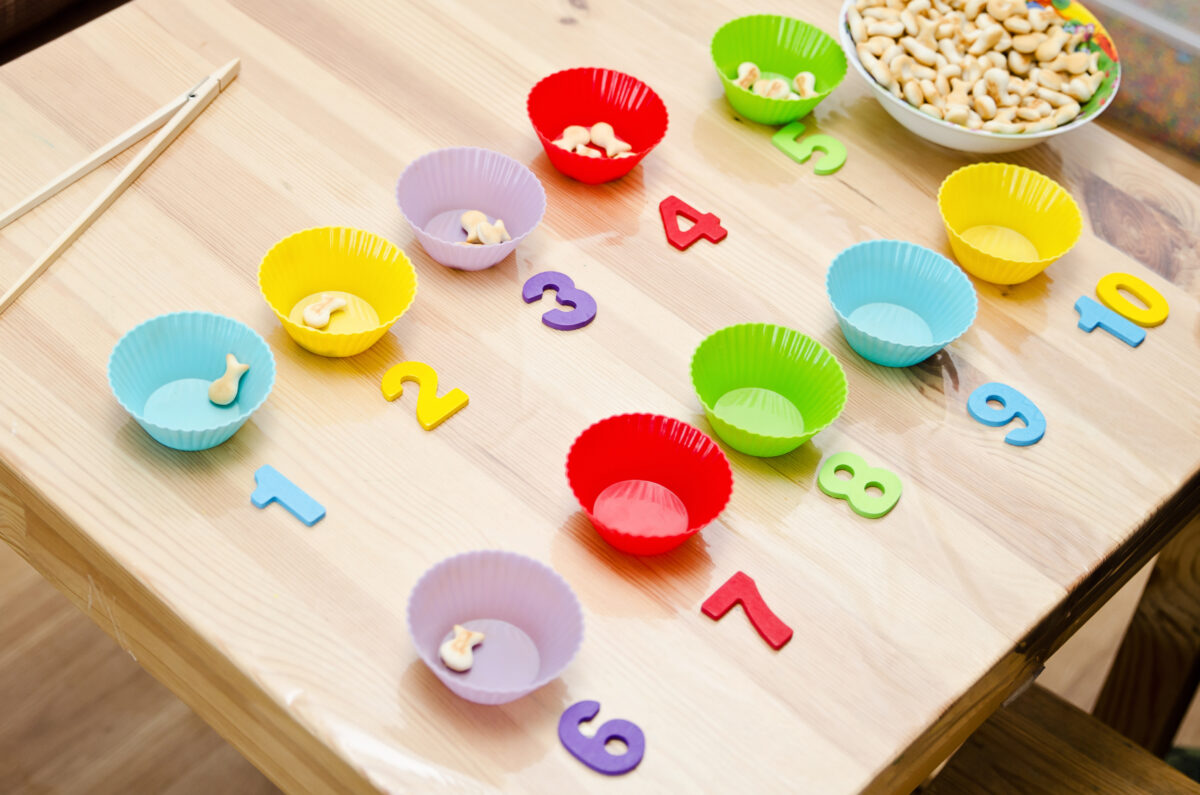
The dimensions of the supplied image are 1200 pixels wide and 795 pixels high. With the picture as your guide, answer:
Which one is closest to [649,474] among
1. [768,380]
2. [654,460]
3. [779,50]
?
[654,460]

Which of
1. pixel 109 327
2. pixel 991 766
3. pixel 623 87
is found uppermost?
pixel 623 87

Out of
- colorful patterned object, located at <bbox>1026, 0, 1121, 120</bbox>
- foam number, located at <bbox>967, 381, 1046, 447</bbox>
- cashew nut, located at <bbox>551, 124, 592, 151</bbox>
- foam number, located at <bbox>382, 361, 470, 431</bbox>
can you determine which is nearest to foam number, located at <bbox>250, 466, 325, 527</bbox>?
foam number, located at <bbox>382, 361, 470, 431</bbox>

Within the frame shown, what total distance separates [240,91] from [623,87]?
1.27 feet

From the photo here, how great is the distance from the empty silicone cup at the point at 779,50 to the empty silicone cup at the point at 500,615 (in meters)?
0.65

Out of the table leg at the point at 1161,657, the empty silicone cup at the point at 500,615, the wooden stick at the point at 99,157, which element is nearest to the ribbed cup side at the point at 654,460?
the empty silicone cup at the point at 500,615

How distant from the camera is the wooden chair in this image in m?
1.09

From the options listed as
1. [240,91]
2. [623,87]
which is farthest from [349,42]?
[623,87]

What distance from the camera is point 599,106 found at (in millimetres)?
1228

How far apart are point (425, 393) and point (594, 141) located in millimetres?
370

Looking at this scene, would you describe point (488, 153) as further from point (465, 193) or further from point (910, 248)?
point (910, 248)

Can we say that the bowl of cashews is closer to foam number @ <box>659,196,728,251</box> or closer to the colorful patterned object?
the colorful patterned object

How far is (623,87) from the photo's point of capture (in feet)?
3.99

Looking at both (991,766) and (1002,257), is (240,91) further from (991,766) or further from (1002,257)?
(991,766)

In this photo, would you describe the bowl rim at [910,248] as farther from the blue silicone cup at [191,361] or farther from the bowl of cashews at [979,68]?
the blue silicone cup at [191,361]
